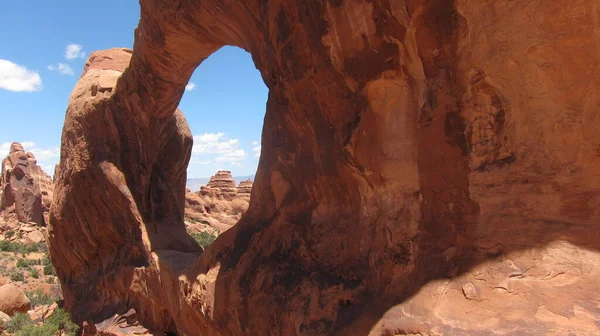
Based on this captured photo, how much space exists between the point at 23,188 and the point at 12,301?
15.4 meters

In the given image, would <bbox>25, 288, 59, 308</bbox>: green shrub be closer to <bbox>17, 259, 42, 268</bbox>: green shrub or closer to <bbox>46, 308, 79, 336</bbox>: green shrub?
<bbox>46, 308, 79, 336</bbox>: green shrub

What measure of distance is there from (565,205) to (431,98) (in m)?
0.75

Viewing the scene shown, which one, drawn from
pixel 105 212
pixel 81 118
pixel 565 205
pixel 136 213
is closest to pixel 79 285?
pixel 105 212

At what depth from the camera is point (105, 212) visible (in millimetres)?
5266

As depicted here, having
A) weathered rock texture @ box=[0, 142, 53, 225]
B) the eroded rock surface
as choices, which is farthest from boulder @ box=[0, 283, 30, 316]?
the eroded rock surface

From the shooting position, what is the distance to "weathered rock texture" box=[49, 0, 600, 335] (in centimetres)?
175

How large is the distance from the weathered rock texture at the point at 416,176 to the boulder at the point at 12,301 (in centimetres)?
544

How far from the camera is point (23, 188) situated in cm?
2066

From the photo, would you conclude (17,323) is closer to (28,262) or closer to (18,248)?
(28,262)

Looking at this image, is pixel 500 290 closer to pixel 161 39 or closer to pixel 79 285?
pixel 161 39

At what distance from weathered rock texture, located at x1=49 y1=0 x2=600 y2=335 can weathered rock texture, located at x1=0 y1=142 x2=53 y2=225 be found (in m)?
20.2

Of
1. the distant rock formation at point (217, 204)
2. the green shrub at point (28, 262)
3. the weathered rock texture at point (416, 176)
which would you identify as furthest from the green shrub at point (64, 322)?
the distant rock formation at point (217, 204)

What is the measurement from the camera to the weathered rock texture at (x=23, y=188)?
66.7 ft

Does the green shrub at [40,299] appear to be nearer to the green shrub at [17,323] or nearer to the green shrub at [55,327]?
the green shrub at [17,323]
